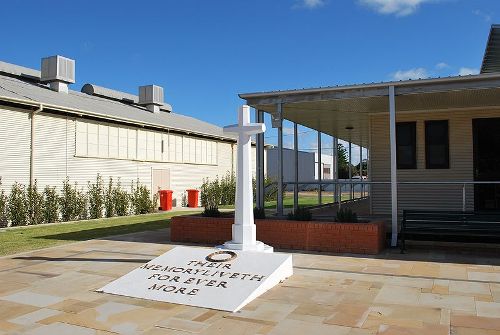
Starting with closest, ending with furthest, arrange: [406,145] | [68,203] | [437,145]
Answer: [437,145] < [406,145] < [68,203]

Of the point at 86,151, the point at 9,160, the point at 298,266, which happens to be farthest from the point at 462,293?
the point at 86,151

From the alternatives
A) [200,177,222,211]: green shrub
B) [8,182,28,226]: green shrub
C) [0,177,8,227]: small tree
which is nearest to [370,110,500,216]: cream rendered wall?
[8,182,28,226]: green shrub

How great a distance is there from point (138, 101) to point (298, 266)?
22.6 meters

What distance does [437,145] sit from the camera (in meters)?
12.5

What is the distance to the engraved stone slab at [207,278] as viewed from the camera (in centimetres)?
568

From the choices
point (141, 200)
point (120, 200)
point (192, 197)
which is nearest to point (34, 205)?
point (120, 200)

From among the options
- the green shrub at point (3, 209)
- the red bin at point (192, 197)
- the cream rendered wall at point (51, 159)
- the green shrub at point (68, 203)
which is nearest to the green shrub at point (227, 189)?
the red bin at point (192, 197)

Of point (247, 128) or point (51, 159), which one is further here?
point (51, 159)

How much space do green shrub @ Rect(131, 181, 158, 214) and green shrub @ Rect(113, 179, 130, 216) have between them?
0.43 meters

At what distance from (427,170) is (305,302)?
8264mm

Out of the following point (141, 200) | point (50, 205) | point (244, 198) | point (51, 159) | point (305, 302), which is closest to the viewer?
point (305, 302)

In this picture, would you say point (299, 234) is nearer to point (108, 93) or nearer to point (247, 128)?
point (247, 128)

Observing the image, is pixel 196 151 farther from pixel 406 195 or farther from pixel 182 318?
pixel 182 318

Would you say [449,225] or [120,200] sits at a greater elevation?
[120,200]
